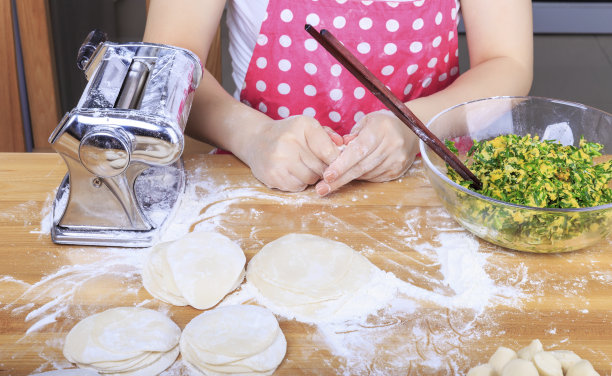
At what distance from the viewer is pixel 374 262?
3.53 ft

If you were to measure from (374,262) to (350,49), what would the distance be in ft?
2.16

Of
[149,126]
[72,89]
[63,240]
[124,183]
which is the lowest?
[72,89]

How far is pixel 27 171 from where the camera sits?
128 cm

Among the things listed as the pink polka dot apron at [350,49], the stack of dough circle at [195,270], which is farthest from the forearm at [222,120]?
the stack of dough circle at [195,270]

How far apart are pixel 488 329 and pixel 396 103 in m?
0.41

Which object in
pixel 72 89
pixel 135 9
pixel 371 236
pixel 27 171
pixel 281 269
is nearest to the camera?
pixel 281 269

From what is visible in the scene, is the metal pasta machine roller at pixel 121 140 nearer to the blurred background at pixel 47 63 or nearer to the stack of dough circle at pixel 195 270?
the stack of dough circle at pixel 195 270

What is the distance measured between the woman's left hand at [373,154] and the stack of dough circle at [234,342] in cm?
36

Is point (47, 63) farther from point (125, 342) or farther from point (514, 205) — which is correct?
point (514, 205)

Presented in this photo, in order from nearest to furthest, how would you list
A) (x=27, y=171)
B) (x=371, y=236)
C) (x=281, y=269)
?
(x=281, y=269), (x=371, y=236), (x=27, y=171)

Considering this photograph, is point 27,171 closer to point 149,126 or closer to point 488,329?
point 149,126

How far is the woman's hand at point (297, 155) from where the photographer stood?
122 cm

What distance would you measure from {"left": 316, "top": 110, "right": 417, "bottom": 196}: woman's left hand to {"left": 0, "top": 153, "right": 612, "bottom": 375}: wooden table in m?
0.03

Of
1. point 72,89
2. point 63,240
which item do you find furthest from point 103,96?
point 72,89
